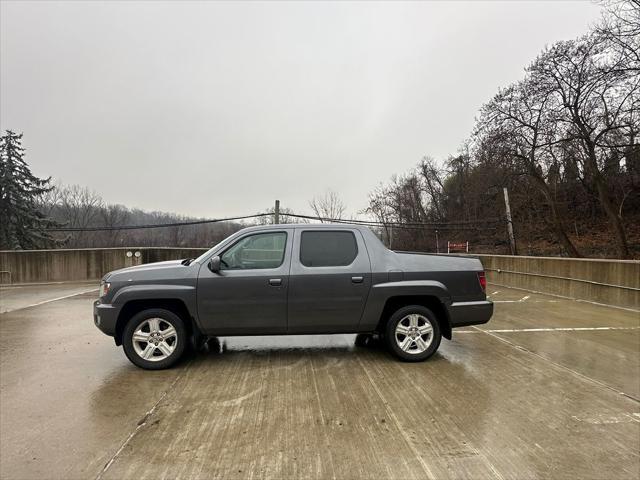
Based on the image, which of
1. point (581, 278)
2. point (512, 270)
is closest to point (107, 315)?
point (581, 278)

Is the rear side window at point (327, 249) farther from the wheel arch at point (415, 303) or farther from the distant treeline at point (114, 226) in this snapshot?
the distant treeline at point (114, 226)

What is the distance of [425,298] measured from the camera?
499cm

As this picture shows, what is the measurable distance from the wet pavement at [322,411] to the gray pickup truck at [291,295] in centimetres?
43

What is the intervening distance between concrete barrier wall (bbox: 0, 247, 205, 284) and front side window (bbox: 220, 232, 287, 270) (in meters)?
13.0

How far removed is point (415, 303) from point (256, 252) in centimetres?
219

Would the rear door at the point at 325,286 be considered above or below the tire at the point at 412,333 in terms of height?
above

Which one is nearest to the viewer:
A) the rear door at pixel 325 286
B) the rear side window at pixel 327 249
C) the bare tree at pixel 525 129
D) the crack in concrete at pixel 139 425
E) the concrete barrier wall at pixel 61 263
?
the crack in concrete at pixel 139 425

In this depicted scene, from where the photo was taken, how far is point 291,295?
4.63 metres

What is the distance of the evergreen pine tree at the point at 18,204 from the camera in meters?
29.0

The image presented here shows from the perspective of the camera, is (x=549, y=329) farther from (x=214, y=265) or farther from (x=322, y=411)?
(x=214, y=265)

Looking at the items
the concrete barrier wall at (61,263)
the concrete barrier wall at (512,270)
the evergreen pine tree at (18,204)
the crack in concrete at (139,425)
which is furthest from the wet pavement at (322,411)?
the evergreen pine tree at (18,204)

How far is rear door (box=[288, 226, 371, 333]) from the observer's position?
4.66 meters

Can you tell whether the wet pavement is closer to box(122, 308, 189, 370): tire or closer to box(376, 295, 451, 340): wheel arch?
box(122, 308, 189, 370): tire

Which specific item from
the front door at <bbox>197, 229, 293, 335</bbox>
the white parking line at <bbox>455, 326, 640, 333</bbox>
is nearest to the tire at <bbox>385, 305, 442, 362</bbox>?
the front door at <bbox>197, 229, 293, 335</bbox>
